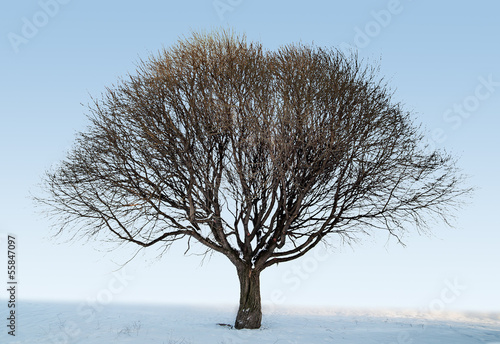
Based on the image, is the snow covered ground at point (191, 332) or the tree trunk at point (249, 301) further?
the tree trunk at point (249, 301)

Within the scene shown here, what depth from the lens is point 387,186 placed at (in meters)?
16.2

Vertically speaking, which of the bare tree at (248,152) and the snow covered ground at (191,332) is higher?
the bare tree at (248,152)

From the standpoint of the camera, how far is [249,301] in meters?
15.8

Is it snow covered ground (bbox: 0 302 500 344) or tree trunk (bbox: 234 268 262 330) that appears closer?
snow covered ground (bbox: 0 302 500 344)

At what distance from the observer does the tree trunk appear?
15523 mm

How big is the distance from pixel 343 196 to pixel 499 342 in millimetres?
6704

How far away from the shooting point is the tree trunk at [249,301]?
15.5 meters

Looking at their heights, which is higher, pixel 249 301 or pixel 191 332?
pixel 249 301

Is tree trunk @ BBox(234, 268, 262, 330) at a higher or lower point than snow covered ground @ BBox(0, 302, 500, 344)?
higher

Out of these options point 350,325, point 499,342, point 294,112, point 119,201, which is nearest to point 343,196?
point 294,112

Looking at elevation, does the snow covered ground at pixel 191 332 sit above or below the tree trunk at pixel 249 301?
below

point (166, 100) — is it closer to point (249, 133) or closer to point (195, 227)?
point (249, 133)

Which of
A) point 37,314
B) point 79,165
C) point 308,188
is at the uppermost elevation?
point 79,165

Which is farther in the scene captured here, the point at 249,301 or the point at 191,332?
the point at 249,301
